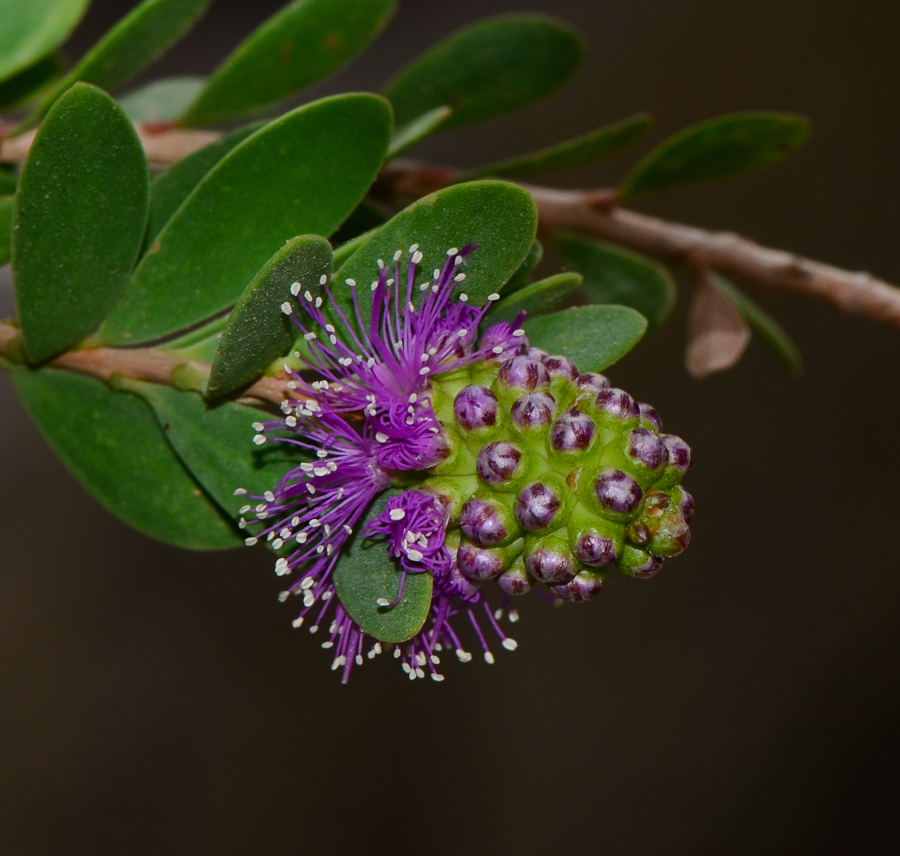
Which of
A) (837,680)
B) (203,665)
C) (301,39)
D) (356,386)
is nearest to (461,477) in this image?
(356,386)

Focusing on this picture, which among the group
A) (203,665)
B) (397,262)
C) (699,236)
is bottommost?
(203,665)

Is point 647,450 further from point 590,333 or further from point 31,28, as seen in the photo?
point 31,28

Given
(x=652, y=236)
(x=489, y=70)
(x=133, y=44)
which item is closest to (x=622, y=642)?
(x=652, y=236)

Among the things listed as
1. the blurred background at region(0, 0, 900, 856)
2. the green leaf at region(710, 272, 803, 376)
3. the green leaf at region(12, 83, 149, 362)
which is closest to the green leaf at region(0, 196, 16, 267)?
the green leaf at region(12, 83, 149, 362)

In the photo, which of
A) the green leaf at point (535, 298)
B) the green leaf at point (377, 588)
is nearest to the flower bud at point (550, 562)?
the green leaf at point (377, 588)

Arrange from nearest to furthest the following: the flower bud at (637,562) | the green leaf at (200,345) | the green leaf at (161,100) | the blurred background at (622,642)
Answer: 1. the flower bud at (637,562)
2. the green leaf at (200,345)
3. the green leaf at (161,100)
4. the blurred background at (622,642)

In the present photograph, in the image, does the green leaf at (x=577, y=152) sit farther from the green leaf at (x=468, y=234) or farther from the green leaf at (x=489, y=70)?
the green leaf at (x=468, y=234)

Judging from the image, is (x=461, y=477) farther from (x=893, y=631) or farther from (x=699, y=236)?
(x=893, y=631)
